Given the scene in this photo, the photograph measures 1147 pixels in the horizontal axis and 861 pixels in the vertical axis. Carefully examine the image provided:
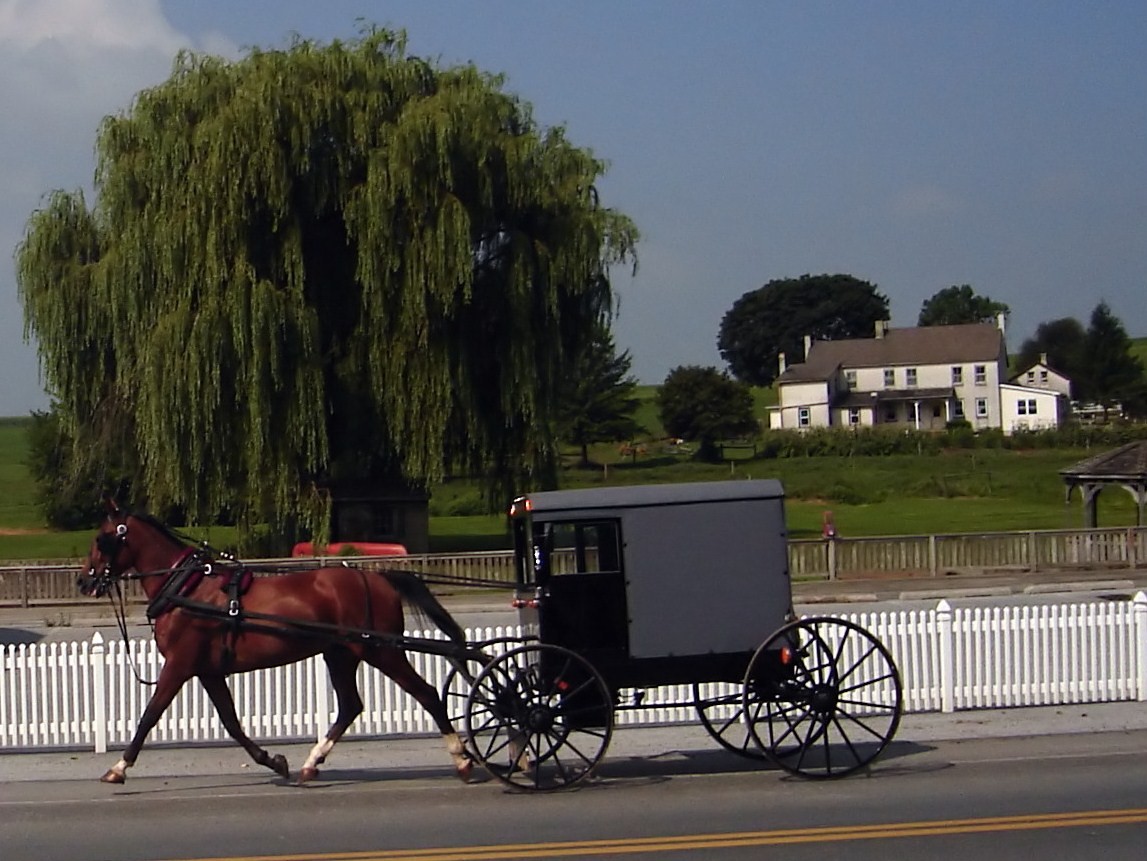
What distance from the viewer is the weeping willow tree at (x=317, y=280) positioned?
108 ft

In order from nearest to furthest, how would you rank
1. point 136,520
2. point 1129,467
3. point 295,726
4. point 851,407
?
1. point 136,520
2. point 295,726
3. point 1129,467
4. point 851,407

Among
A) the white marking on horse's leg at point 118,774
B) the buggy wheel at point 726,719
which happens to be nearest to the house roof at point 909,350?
the buggy wheel at point 726,719

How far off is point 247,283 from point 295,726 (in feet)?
68.1

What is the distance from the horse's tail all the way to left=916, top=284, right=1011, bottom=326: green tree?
154817 millimetres

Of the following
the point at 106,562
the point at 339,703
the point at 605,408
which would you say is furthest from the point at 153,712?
the point at 605,408

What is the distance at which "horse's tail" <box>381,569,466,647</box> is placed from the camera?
39.2ft

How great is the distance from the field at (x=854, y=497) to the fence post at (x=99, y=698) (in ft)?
92.6

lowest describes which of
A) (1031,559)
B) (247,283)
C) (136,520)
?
(1031,559)

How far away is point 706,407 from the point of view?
273 ft

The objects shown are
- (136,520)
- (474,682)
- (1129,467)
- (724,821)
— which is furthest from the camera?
(1129,467)

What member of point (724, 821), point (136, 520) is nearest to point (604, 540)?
point (724, 821)

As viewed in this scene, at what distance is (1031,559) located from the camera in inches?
1293

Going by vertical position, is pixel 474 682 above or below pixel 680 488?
below

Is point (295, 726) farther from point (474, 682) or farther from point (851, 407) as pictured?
point (851, 407)
